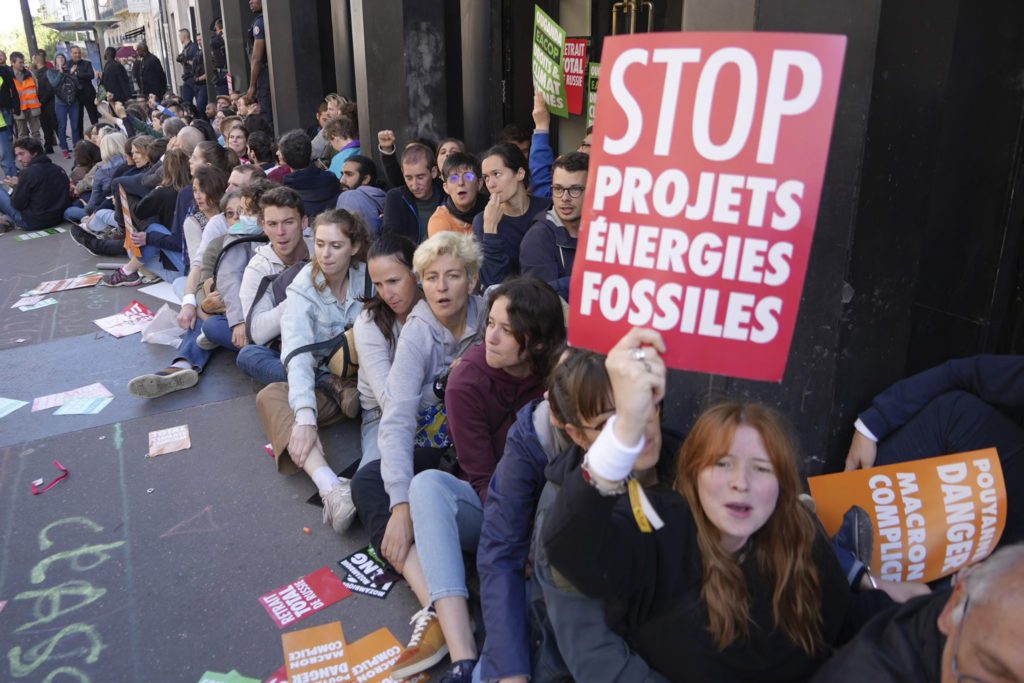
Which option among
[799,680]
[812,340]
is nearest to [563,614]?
[799,680]

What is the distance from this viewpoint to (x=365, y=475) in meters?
3.39

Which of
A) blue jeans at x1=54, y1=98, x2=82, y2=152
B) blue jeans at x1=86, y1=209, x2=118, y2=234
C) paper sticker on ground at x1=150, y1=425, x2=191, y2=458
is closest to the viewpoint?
paper sticker on ground at x1=150, y1=425, x2=191, y2=458

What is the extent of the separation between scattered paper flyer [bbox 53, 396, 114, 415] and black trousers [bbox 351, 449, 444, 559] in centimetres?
239

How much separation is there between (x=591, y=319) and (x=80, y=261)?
854 cm

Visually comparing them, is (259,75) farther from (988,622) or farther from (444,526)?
(988,622)

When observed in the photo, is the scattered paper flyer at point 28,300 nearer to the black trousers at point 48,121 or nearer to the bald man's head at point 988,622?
the bald man's head at point 988,622

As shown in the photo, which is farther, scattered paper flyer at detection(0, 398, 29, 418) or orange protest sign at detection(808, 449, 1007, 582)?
scattered paper flyer at detection(0, 398, 29, 418)

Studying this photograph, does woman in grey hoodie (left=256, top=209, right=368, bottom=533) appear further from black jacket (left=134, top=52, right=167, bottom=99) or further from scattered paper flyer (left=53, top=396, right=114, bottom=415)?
black jacket (left=134, top=52, right=167, bottom=99)

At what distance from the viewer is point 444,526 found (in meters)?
2.85

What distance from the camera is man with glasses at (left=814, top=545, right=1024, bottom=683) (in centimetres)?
139

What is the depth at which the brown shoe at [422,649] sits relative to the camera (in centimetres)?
264

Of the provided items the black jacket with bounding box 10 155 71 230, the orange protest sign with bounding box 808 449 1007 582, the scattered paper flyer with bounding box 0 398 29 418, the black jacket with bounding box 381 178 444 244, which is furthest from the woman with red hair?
the black jacket with bounding box 10 155 71 230

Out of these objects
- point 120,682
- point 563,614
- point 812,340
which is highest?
point 812,340

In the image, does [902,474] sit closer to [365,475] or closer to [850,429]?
[850,429]
